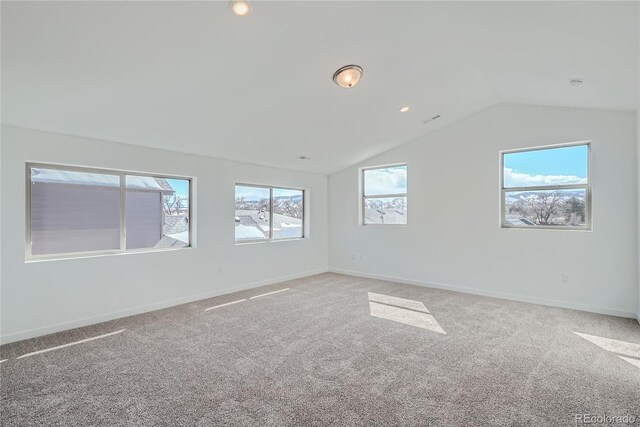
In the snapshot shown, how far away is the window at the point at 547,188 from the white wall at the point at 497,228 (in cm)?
15

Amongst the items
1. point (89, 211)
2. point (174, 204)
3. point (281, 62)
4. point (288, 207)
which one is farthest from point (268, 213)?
point (281, 62)

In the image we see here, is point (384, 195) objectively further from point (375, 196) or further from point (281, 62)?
point (281, 62)

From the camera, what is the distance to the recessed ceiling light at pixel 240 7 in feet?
6.44

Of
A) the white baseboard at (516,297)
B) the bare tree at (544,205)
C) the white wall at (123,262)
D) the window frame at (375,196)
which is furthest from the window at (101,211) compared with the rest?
the bare tree at (544,205)

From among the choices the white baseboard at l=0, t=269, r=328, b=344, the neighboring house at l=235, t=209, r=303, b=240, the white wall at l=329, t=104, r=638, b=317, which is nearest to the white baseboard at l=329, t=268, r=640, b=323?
the white wall at l=329, t=104, r=638, b=317

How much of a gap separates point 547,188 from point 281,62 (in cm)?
396

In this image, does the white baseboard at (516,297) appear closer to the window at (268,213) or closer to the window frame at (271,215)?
the window frame at (271,215)

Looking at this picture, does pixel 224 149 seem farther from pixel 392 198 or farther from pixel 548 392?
pixel 548 392

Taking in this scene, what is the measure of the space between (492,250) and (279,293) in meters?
3.32

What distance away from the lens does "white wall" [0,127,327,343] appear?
2998 mm

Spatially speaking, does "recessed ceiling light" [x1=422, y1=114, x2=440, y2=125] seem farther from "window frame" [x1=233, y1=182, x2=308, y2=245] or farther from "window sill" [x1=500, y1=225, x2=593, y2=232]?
"window frame" [x1=233, y1=182, x2=308, y2=245]

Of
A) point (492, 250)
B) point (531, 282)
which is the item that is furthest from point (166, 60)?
point (531, 282)

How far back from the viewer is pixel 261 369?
247 cm

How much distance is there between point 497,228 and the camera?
15.0 feet
